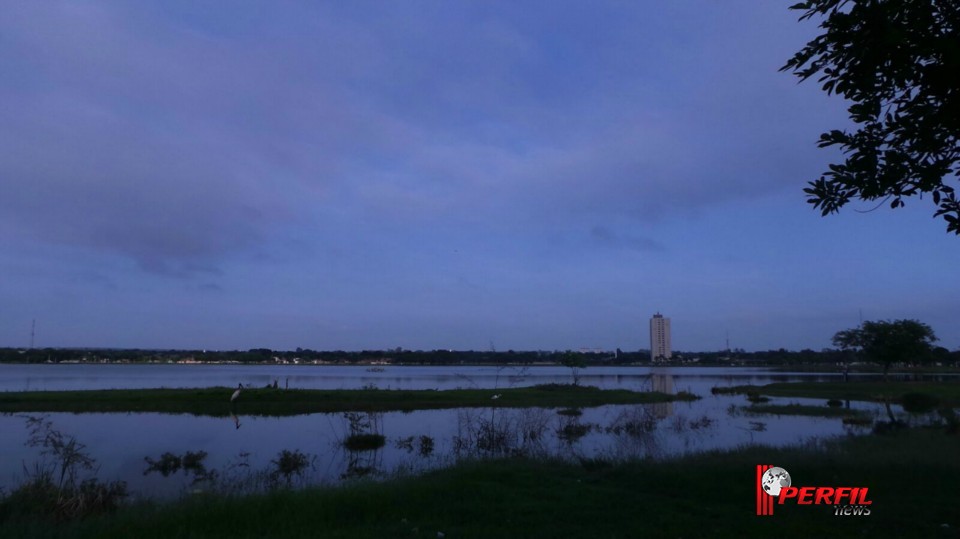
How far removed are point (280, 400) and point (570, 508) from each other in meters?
37.6

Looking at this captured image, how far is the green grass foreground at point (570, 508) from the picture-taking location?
9.52 m

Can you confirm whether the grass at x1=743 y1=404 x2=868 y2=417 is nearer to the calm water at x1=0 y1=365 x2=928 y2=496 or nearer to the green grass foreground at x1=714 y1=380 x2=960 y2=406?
the calm water at x1=0 y1=365 x2=928 y2=496

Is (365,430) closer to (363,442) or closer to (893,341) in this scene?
(363,442)

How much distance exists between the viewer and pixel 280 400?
1783 inches

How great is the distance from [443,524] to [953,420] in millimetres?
23591

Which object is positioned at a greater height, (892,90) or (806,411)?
(892,90)

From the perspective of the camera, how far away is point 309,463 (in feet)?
69.9

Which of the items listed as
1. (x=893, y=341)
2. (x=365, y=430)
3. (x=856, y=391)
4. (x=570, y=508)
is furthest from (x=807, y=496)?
(x=893, y=341)

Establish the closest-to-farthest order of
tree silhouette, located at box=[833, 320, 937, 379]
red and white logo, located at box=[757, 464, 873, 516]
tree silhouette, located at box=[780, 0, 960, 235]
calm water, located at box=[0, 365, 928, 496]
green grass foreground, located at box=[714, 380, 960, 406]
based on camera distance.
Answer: tree silhouette, located at box=[780, 0, 960, 235], red and white logo, located at box=[757, 464, 873, 516], calm water, located at box=[0, 365, 928, 496], green grass foreground, located at box=[714, 380, 960, 406], tree silhouette, located at box=[833, 320, 937, 379]

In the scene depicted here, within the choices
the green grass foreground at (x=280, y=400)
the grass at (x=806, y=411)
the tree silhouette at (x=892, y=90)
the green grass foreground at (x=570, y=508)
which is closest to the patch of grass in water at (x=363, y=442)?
the green grass foreground at (x=570, y=508)

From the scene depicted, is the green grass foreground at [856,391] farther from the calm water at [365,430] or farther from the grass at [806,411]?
the calm water at [365,430]

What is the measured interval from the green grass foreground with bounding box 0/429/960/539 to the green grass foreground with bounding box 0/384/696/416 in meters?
27.3

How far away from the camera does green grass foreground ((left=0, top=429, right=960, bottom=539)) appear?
9523 mm

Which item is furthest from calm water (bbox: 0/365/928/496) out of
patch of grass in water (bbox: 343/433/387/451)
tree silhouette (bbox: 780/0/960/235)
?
tree silhouette (bbox: 780/0/960/235)
